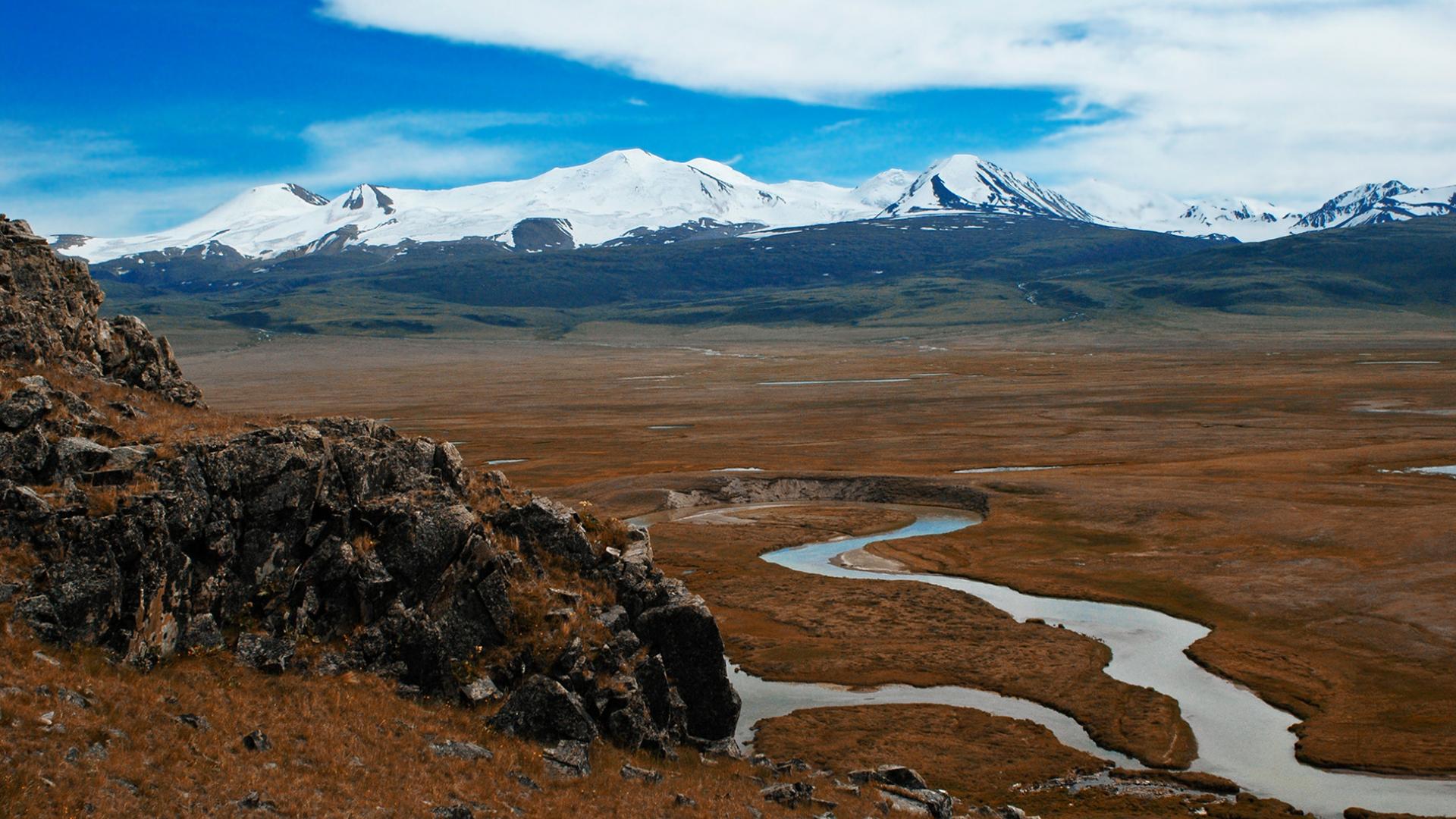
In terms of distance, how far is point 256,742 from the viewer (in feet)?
66.8

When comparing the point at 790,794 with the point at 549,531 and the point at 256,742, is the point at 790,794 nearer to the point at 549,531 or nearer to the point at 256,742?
the point at 549,531

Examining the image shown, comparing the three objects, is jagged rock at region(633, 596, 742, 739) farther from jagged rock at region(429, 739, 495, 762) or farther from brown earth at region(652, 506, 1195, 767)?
brown earth at region(652, 506, 1195, 767)

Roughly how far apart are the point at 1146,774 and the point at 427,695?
2125cm

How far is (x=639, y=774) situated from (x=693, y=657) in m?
5.11

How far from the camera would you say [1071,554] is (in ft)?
206

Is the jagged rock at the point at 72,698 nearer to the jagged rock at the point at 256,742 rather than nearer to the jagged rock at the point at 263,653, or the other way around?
the jagged rock at the point at 256,742

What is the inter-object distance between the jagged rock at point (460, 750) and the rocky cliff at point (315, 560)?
1.39 m

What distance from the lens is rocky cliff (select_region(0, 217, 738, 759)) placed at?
2184cm

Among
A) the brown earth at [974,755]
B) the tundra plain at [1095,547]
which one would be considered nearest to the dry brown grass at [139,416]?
the brown earth at [974,755]

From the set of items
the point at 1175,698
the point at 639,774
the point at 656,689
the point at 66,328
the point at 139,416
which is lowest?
the point at 1175,698

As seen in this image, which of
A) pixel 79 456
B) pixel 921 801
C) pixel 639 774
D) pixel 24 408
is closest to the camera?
pixel 79 456

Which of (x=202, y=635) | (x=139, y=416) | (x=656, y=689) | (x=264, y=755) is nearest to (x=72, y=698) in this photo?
(x=264, y=755)

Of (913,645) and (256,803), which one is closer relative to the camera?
(256,803)

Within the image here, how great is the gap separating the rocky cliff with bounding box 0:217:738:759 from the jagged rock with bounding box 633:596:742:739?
0.15ft
